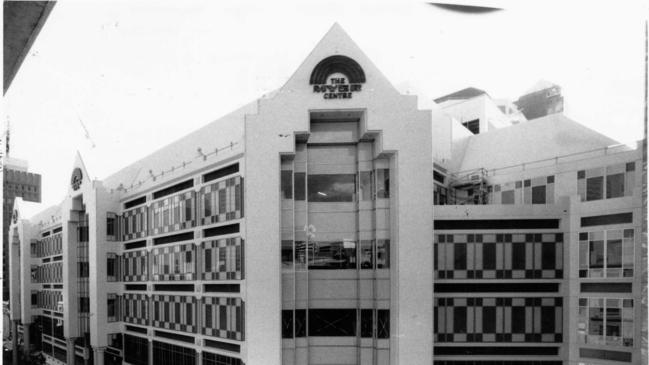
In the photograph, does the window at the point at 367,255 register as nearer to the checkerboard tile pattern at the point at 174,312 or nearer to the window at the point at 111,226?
the checkerboard tile pattern at the point at 174,312

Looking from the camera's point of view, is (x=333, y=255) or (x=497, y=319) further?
(x=497, y=319)

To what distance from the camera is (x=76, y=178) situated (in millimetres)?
14297

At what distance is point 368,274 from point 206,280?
200 inches

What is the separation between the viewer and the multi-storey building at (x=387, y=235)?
8.74m

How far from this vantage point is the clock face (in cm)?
1418

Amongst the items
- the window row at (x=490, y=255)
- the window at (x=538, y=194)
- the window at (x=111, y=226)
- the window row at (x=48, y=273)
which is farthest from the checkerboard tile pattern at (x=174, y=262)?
the window at (x=538, y=194)

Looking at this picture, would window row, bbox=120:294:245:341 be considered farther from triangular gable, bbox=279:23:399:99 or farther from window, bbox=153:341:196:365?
triangular gable, bbox=279:23:399:99

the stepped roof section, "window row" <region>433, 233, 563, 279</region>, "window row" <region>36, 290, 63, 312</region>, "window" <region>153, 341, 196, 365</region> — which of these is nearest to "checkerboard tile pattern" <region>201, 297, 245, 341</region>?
"window" <region>153, 341, 196, 365</region>

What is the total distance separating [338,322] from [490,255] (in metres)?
4.72

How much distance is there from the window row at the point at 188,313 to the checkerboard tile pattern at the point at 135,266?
0.69m

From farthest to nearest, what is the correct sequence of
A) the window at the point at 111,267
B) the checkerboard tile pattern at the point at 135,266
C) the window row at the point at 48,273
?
the window row at the point at 48,273
the window at the point at 111,267
the checkerboard tile pattern at the point at 135,266

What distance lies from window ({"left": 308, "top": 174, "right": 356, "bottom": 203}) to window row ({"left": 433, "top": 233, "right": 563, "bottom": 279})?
115 inches

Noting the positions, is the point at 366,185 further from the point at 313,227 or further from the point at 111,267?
the point at 111,267

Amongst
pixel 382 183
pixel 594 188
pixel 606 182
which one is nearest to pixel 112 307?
pixel 382 183
